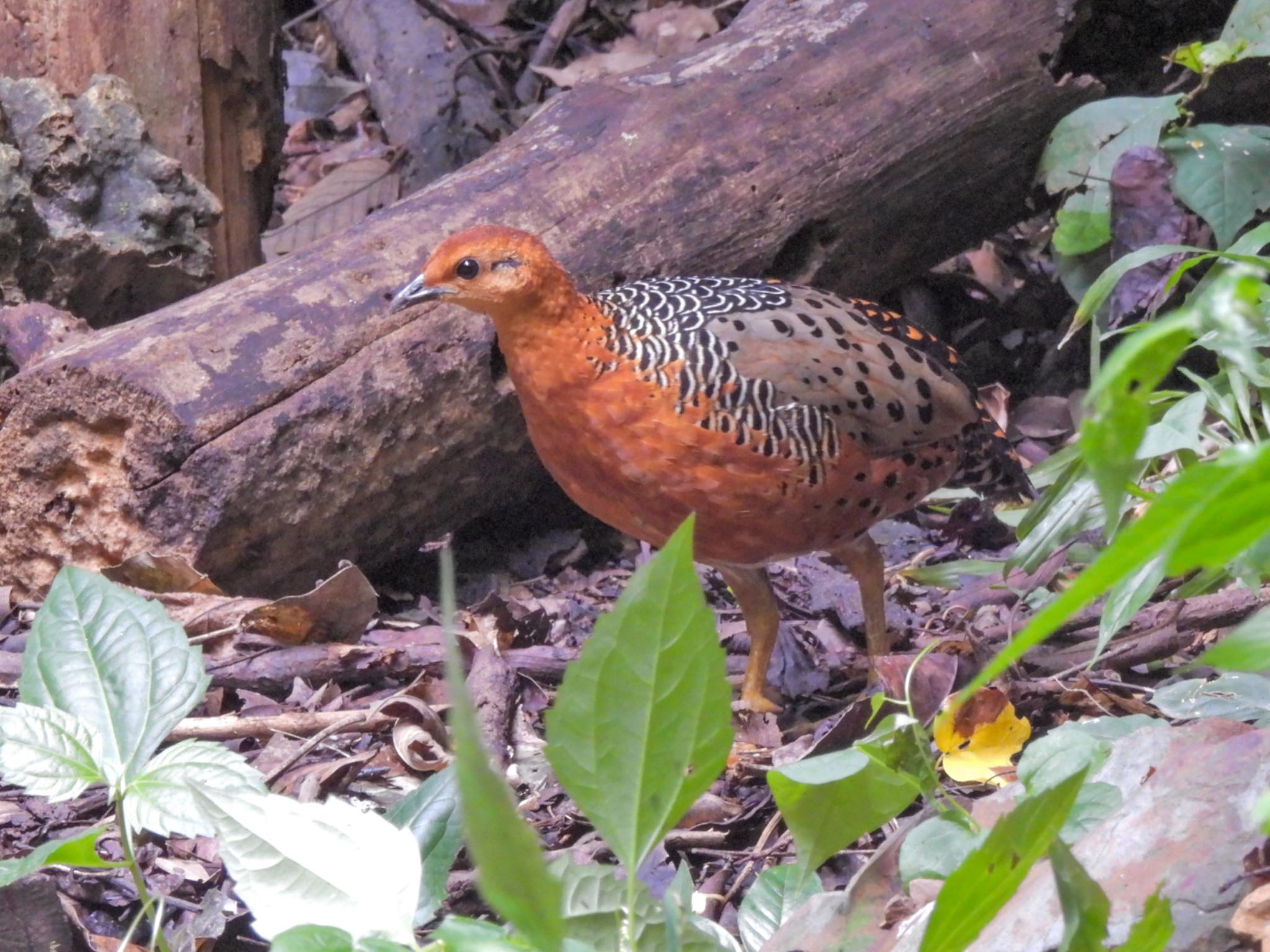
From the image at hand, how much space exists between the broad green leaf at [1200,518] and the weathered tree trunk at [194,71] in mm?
4406

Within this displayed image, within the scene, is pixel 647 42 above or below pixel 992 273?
above

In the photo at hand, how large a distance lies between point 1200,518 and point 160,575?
10.5 ft

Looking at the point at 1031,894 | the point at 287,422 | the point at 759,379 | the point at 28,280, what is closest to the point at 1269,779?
the point at 1031,894

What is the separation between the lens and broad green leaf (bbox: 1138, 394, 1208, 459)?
2.46 metres

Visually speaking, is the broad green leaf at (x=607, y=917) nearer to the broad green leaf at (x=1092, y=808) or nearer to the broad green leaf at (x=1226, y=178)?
the broad green leaf at (x=1092, y=808)

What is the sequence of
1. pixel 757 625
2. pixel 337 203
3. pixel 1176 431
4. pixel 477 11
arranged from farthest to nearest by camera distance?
pixel 477 11
pixel 337 203
pixel 757 625
pixel 1176 431

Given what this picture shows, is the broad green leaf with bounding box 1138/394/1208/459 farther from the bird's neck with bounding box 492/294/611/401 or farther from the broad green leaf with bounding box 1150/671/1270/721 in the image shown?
the bird's neck with bounding box 492/294/611/401

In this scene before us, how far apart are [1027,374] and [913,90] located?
1445 mm

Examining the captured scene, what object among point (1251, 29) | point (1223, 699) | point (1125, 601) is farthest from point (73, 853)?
point (1251, 29)

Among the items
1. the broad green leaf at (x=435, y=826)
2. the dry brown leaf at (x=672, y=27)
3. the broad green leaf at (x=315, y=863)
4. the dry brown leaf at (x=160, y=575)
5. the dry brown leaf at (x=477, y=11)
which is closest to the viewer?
the broad green leaf at (x=315, y=863)

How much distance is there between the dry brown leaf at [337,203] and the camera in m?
6.78

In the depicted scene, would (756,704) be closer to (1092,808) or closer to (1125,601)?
(1125,601)

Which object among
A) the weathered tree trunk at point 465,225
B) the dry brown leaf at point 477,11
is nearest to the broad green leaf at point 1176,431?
the weathered tree trunk at point 465,225

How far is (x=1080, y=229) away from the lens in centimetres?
476
